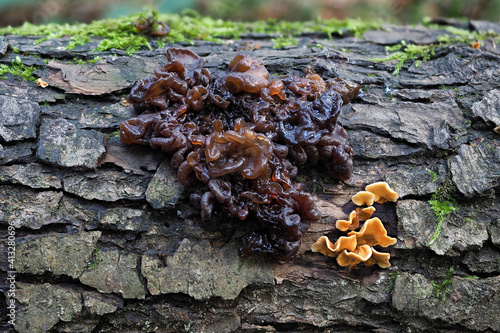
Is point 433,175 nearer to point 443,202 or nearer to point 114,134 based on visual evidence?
point 443,202

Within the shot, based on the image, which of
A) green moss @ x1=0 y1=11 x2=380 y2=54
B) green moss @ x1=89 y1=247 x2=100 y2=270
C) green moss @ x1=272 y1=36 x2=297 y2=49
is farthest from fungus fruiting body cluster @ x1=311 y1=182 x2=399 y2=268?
green moss @ x1=0 y1=11 x2=380 y2=54

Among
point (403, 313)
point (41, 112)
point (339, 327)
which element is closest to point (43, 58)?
point (41, 112)

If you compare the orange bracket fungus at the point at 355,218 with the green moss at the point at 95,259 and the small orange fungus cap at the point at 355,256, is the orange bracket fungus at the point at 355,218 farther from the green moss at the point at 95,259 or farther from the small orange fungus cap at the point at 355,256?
the green moss at the point at 95,259

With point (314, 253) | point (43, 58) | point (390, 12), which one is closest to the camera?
point (314, 253)

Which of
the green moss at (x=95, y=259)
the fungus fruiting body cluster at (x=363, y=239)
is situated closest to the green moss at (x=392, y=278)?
the fungus fruiting body cluster at (x=363, y=239)

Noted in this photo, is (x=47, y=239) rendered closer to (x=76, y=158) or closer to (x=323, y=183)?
(x=76, y=158)

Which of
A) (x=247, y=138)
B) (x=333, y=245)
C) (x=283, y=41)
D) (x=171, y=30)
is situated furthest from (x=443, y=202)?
(x=171, y=30)

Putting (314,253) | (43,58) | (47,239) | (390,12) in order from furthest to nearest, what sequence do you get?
(390,12) → (43,58) → (314,253) → (47,239)
